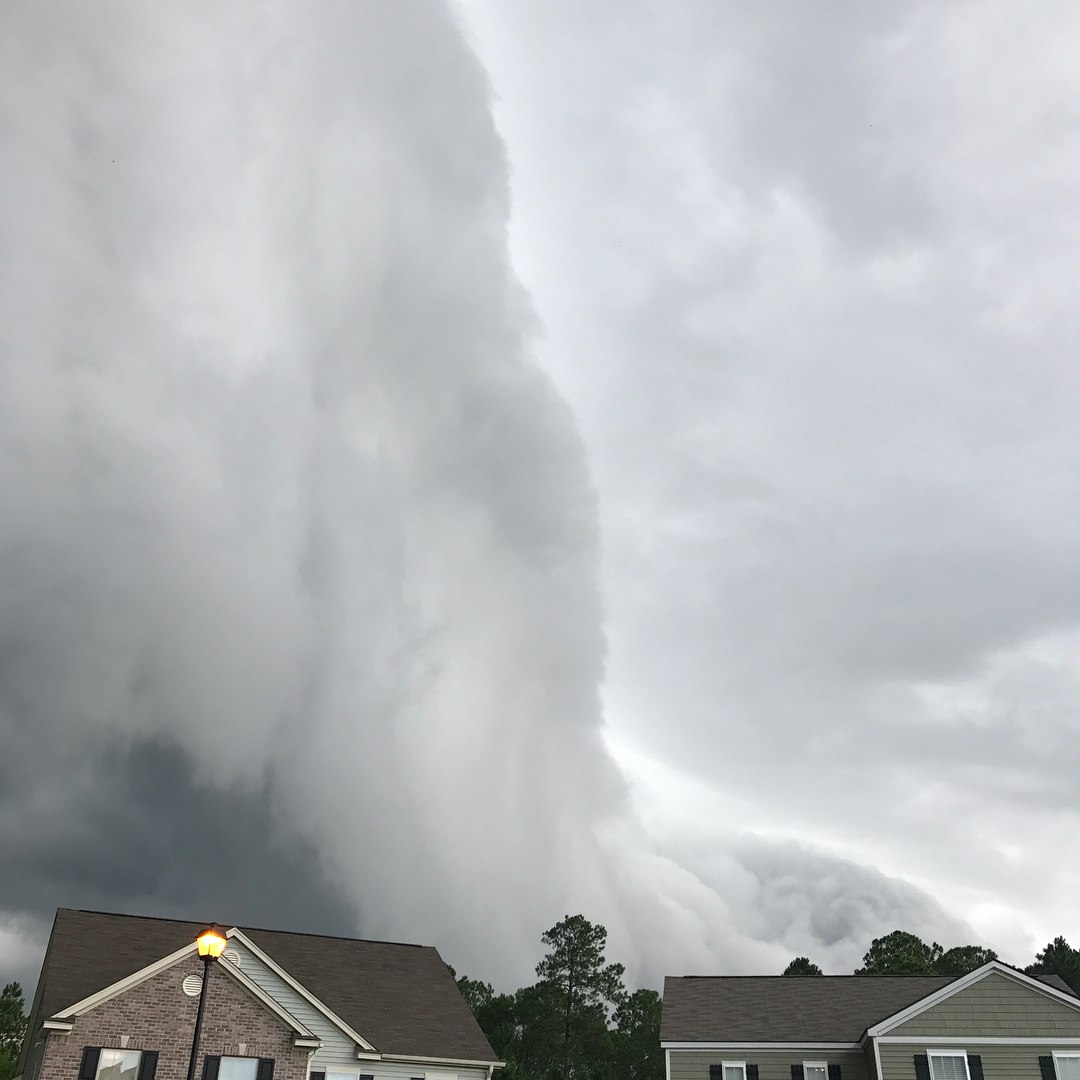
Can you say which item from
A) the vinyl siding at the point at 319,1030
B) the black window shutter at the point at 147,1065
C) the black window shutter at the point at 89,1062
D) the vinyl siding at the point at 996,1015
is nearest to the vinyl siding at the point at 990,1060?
the vinyl siding at the point at 996,1015

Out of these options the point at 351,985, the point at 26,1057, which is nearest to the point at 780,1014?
the point at 351,985

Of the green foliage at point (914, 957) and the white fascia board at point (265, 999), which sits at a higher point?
the green foliage at point (914, 957)

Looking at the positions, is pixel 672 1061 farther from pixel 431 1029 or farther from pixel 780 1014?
pixel 431 1029

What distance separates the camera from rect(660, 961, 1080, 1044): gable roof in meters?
49.5

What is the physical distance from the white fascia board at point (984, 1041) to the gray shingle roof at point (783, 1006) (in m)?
3.56

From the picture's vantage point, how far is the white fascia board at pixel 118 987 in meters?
36.8

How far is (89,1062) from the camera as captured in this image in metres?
36.7

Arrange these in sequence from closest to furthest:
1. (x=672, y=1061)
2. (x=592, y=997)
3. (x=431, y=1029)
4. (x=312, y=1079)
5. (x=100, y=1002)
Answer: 1. (x=100, y=1002)
2. (x=312, y=1079)
3. (x=431, y=1029)
4. (x=672, y=1061)
5. (x=592, y=997)

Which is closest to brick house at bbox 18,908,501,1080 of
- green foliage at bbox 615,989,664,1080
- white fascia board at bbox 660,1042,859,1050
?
white fascia board at bbox 660,1042,859,1050

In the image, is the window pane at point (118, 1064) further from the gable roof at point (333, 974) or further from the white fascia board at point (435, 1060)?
the white fascia board at point (435, 1060)

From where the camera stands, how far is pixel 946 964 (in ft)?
329

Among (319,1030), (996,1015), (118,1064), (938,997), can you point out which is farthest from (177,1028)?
(996,1015)

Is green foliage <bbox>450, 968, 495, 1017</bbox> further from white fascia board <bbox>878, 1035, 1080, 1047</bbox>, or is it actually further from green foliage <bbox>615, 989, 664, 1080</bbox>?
white fascia board <bbox>878, 1035, 1080, 1047</bbox>

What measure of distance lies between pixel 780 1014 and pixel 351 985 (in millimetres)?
21540
